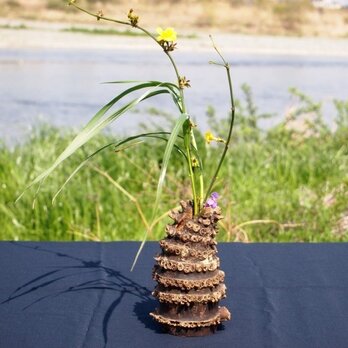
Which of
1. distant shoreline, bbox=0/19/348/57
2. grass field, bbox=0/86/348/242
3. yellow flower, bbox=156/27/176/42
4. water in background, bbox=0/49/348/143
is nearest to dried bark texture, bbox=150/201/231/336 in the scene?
yellow flower, bbox=156/27/176/42

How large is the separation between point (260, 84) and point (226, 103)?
1862mm

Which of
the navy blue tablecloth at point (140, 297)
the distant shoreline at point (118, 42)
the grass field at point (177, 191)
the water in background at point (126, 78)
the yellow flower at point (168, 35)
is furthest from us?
the distant shoreline at point (118, 42)

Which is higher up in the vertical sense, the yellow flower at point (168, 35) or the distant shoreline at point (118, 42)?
the distant shoreline at point (118, 42)

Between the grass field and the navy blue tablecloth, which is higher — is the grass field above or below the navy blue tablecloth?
above

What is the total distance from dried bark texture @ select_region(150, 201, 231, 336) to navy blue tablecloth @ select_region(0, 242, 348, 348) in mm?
30

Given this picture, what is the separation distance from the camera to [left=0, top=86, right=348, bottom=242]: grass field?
285cm

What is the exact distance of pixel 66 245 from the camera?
198cm

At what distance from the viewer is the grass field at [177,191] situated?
285 centimetres

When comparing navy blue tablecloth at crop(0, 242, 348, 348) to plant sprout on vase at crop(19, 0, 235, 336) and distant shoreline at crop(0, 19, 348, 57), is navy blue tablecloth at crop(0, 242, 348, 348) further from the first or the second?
distant shoreline at crop(0, 19, 348, 57)

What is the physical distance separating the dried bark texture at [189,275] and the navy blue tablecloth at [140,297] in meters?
0.03

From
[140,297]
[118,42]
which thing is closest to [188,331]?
[140,297]

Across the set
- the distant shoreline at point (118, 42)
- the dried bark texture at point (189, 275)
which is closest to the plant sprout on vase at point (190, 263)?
the dried bark texture at point (189, 275)

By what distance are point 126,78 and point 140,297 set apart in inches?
273

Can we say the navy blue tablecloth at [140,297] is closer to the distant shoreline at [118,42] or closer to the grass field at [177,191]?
the grass field at [177,191]
